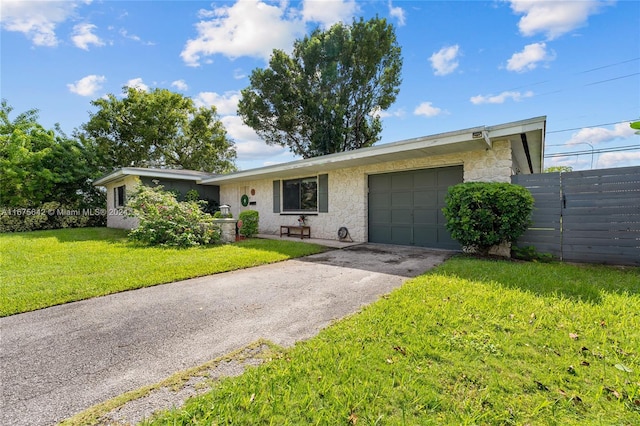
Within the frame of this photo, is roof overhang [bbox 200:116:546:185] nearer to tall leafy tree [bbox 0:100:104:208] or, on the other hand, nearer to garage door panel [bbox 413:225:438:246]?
garage door panel [bbox 413:225:438:246]

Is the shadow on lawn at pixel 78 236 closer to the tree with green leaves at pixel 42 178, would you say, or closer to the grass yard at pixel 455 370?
the tree with green leaves at pixel 42 178

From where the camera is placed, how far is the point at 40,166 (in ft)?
46.1

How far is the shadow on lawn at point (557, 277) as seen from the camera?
3.67 m

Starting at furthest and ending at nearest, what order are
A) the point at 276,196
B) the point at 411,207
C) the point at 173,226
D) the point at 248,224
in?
1. the point at 276,196
2. the point at 248,224
3. the point at 173,226
4. the point at 411,207

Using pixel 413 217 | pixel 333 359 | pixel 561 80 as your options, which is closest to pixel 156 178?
pixel 413 217

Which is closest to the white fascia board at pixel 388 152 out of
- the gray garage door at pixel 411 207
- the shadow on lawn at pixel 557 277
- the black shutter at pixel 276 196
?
the gray garage door at pixel 411 207

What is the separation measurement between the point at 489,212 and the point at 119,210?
1493 centimetres

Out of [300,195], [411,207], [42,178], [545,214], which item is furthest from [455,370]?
[42,178]

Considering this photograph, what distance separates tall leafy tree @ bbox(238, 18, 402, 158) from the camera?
18531 mm

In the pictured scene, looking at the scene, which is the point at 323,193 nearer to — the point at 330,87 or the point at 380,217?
the point at 380,217

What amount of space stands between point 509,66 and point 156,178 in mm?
15972

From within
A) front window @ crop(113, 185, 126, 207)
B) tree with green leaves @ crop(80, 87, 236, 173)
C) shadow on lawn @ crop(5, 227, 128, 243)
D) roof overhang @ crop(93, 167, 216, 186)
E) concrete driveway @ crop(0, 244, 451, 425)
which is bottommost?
concrete driveway @ crop(0, 244, 451, 425)

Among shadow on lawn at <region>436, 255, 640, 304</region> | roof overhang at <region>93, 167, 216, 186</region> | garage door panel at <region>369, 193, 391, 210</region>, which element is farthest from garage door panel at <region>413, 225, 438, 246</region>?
roof overhang at <region>93, 167, 216, 186</region>

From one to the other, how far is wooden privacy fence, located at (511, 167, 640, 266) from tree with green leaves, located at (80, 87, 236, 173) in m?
21.4
